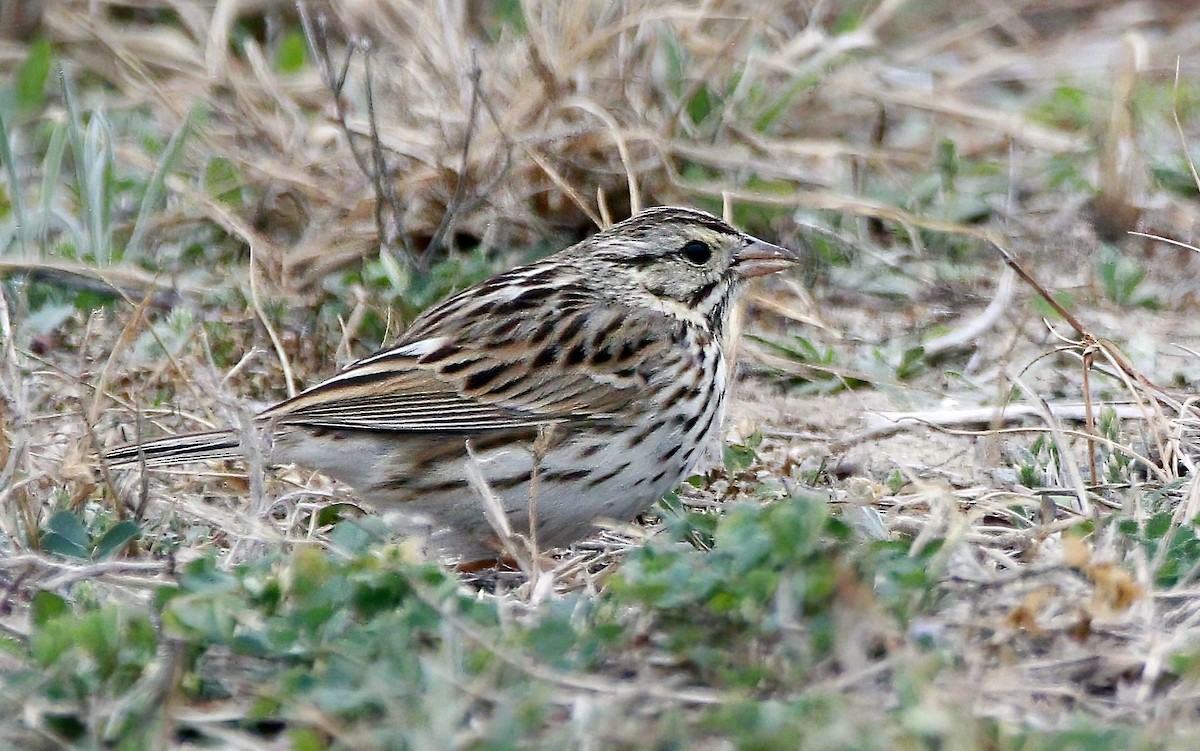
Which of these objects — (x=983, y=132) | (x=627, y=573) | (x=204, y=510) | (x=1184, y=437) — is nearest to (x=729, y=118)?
(x=983, y=132)

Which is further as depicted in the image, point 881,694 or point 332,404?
point 332,404

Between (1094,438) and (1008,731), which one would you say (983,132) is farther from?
(1008,731)

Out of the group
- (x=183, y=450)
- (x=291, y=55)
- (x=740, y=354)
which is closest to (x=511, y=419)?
(x=183, y=450)

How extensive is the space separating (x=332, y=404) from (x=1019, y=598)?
210 cm

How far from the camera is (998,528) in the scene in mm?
4629

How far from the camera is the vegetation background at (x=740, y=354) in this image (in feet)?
10.5

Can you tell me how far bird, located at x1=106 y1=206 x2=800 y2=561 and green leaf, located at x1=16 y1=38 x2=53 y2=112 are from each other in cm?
Result: 335

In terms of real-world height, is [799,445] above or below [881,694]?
below

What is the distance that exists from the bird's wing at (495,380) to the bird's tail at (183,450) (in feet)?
0.61

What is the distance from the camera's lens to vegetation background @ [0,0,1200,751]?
3207 millimetres

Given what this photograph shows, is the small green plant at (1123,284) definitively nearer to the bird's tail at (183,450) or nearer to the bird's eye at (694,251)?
the bird's eye at (694,251)

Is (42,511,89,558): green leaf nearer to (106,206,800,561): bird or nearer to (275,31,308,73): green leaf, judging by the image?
(106,206,800,561): bird

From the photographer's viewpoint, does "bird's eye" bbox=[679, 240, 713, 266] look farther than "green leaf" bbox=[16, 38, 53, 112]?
No

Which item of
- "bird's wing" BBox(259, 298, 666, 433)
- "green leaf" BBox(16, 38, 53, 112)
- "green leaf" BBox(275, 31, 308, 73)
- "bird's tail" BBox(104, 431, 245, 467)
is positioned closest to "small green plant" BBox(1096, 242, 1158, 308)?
"bird's wing" BBox(259, 298, 666, 433)
